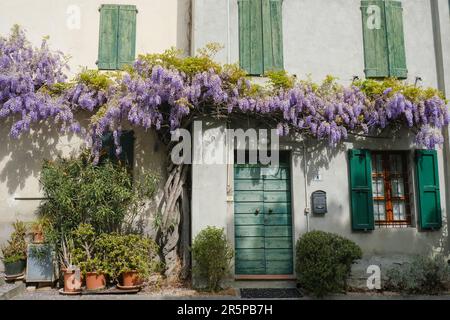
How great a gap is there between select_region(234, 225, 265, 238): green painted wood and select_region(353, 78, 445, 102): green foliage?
9.95 feet

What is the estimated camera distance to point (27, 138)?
321 inches

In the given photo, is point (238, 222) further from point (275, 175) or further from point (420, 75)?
point (420, 75)

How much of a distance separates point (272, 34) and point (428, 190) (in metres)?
3.95

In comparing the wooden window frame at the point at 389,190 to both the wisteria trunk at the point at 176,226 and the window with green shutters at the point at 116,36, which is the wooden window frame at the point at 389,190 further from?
the window with green shutters at the point at 116,36

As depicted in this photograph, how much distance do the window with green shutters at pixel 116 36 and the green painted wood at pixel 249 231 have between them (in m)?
3.69

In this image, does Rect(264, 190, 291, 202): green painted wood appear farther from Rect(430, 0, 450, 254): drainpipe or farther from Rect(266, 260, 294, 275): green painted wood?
Rect(430, 0, 450, 254): drainpipe

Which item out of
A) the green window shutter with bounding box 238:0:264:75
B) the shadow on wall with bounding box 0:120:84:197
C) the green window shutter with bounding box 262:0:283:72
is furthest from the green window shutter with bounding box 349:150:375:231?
the shadow on wall with bounding box 0:120:84:197

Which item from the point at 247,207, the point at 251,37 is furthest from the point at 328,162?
A: the point at 251,37

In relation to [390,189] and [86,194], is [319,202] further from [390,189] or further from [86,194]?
[86,194]

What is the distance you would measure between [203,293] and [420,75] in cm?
558

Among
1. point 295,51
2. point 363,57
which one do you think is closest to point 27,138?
point 295,51

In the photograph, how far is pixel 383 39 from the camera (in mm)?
8406

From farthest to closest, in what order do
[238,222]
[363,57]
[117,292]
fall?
[363,57] → [238,222] → [117,292]

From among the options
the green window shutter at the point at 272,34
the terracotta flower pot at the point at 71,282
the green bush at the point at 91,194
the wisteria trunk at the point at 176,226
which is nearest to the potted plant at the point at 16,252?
the green bush at the point at 91,194
